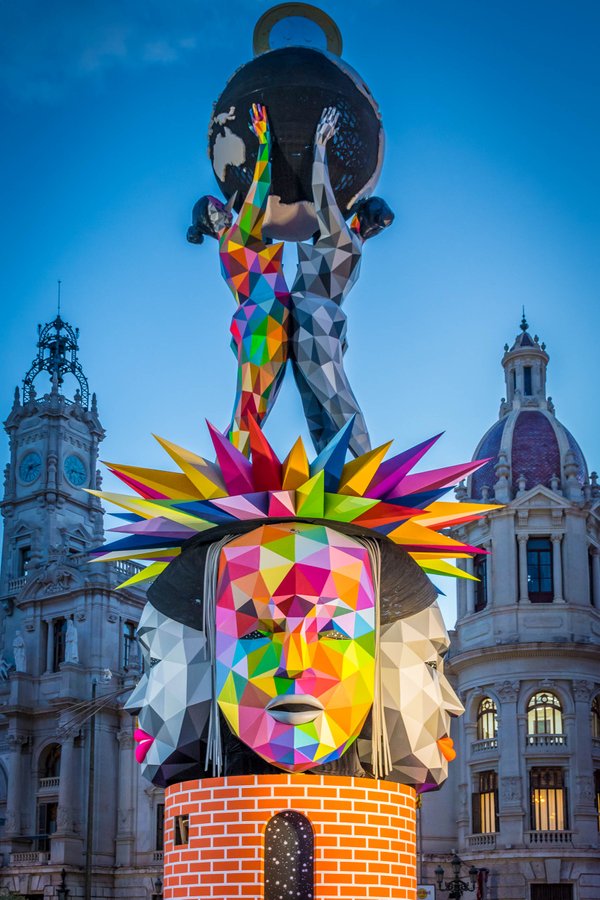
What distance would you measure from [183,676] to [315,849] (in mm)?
3290

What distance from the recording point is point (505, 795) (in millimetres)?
39688

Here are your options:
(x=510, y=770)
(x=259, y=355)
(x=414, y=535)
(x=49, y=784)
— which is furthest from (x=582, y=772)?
(x=414, y=535)

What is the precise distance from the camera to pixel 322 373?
21.8m

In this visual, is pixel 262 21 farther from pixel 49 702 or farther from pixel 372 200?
pixel 49 702

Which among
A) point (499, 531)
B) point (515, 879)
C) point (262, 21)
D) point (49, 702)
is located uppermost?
point (262, 21)

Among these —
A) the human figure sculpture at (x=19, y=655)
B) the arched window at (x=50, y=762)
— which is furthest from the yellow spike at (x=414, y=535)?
the human figure sculpture at (x=19, y=655)

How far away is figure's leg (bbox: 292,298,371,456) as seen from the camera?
856 inches

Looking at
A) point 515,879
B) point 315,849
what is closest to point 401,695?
point 315,849

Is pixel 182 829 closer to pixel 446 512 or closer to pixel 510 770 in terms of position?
pixel 446 512

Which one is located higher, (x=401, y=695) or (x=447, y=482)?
(x=447, y=482)

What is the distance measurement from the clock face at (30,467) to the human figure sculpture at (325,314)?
35.4 m

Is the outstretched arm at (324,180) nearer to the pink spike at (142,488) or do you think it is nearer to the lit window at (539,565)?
the pink spike at (142,488)

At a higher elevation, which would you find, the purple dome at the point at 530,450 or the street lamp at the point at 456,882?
the purple dome at the point at 530,450

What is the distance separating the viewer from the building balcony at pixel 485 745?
40.8 m
